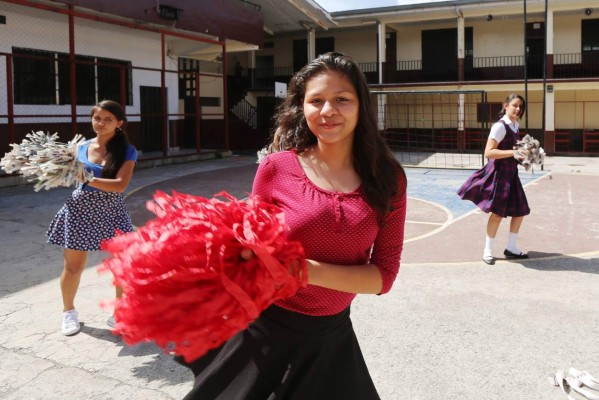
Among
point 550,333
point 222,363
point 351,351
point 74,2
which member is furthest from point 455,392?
point 74,2

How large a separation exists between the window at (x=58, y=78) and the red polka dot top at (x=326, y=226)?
12253 millimetres

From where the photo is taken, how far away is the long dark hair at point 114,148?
4191 millimetres

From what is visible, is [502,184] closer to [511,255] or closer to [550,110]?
[511,255]

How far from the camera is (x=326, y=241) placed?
72.5 inches

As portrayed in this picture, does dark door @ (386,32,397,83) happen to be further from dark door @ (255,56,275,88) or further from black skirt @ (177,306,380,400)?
black skirt @ (177,306,380,400)

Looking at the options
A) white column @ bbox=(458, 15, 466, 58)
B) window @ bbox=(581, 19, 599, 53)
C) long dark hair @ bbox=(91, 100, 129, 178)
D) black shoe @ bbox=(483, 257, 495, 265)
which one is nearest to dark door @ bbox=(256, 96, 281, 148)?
white column @ bbox=(458, 15, 466, 58)

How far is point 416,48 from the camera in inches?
1050

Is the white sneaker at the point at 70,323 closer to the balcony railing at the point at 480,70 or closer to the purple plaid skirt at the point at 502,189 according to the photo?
the purple plaid skirt at the point at 502,189

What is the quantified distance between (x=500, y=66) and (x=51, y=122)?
62.6 feet

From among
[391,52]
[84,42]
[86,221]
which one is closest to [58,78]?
[84,42]

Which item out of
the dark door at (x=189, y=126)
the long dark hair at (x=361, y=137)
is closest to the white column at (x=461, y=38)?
the dark door at (x=189, y=126)

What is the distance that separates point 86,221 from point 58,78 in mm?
11959

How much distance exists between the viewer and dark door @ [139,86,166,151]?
18516mm

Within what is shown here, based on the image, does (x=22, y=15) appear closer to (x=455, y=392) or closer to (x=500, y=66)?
(x=455, y=392)
